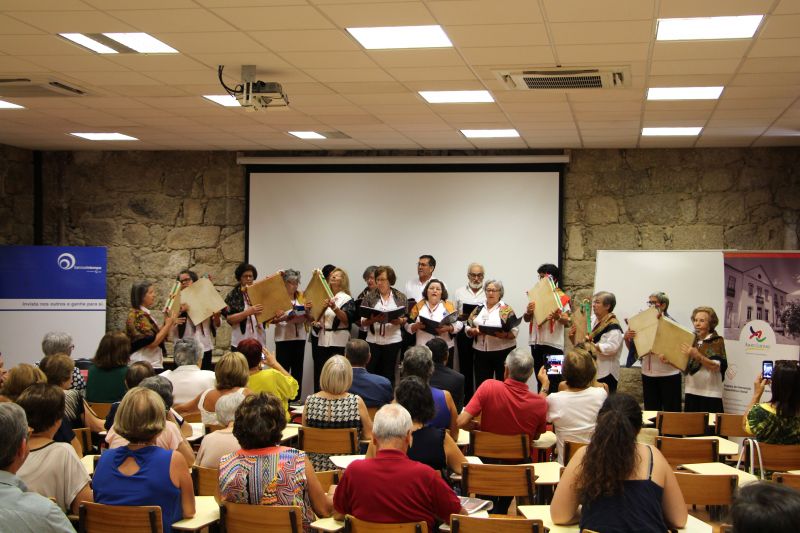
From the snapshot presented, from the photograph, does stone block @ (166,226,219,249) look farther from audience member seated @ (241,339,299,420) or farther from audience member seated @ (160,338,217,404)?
audience member seated @ (241,339,299,420)

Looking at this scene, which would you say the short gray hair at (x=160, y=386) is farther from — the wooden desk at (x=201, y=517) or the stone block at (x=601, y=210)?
the stone block at (x=601, y=210)

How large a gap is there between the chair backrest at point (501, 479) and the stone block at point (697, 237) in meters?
6.32

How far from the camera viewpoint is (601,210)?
32.8 ft

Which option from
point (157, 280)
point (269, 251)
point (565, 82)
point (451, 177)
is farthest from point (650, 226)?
point (157, 280)

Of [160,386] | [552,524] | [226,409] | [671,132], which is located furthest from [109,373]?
[671,132]

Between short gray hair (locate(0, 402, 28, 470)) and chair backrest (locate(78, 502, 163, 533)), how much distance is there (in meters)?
0.76

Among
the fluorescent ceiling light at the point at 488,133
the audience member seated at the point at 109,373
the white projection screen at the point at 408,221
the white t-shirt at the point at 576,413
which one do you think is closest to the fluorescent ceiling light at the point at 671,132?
the fluorescent ceiling light at the point at 488,133

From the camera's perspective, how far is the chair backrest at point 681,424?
6.03m

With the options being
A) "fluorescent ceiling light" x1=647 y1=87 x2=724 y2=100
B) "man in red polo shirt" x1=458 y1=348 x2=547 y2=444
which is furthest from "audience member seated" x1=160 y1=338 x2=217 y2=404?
"fluorescent ceiling light" x1=647 y1=87 x2=724 y2=100

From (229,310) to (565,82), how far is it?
476cm

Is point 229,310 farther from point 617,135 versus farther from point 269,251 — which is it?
point 617,135

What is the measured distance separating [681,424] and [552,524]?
2931 mm

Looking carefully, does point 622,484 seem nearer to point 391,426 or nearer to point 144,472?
point 391,426

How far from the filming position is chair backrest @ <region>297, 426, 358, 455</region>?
15.8 feet
